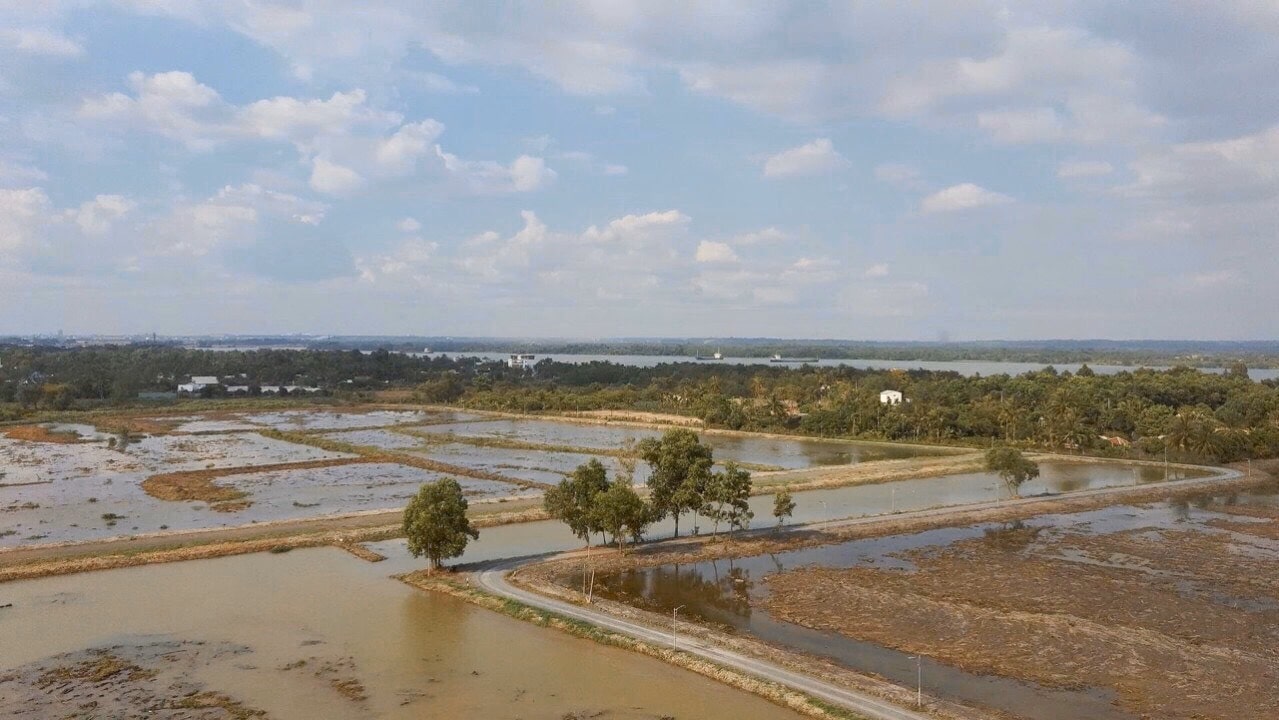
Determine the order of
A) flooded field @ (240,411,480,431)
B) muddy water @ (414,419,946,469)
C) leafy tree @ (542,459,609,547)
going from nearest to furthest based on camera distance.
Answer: leafy tree @ (542,459,609,547) → muddy water @ (414,419,946,469) → flooded field @ (240,411,480,431)

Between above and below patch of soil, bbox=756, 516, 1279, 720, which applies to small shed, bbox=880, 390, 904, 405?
above

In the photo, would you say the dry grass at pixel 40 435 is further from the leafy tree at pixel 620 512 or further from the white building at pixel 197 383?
the leafy tree at pixel 620 512

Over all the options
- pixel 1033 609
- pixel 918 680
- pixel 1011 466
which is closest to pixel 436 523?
pixel 918 680

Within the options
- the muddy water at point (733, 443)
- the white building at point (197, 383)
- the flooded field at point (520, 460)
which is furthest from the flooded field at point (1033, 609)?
the white building at point (197, 383)

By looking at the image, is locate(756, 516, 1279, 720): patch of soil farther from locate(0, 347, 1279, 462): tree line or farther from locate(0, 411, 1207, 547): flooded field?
locate(0, 347, 1279, 462): tree line

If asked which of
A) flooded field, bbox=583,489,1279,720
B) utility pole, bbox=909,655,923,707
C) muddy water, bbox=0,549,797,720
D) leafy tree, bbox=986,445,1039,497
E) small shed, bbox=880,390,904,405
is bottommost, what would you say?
flooded field, bbox=583,489,1279,720

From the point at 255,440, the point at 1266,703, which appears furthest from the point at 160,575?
the point at 255,440

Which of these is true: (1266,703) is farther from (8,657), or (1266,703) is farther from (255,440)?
(255,440)

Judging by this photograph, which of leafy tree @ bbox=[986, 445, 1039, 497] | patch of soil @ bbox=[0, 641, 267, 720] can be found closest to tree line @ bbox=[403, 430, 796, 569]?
patch of soil @ bbox=[0, 641, 267, 720]
